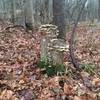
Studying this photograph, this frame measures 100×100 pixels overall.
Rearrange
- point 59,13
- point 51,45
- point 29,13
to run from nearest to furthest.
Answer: point 51,45
point 59,13
point 29,13

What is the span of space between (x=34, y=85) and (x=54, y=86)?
0.46 m

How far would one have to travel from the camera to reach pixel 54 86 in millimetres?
5754

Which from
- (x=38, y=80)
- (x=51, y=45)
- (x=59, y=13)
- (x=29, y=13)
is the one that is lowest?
(x=38, y=80)

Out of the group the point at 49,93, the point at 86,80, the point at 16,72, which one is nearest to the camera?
the point at 49,93

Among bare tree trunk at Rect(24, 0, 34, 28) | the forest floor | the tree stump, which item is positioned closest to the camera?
the forest floor

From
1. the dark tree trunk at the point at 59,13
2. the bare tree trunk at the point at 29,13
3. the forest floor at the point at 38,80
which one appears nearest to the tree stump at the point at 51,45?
the forest floor at the point at 38,80

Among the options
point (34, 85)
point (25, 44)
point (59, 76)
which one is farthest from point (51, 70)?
point (25, 44)

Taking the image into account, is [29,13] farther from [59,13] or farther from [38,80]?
[38,80]

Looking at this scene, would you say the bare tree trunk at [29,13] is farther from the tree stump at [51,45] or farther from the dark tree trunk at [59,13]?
the tree stump at [51,45]

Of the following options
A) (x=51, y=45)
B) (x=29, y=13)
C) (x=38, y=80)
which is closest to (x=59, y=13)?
(x=51, y=45)

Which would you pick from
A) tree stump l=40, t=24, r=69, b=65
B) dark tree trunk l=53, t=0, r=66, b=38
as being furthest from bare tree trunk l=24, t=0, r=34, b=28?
tree stump l=40, t=24, r=69, b=65

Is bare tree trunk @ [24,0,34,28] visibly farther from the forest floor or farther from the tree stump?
the tree stump

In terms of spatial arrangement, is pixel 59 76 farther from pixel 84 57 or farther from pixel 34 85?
pixel 84 57

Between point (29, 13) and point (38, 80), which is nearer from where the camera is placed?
point (38, 80)
